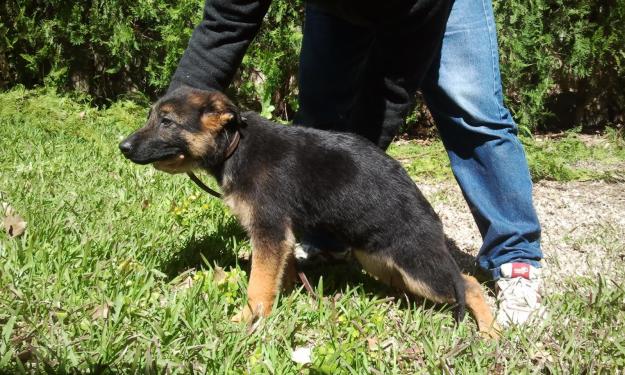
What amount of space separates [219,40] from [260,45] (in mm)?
4157

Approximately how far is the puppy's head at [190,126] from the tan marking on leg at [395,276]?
1.07 meters

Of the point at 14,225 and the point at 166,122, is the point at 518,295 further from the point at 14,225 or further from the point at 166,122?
the point at 14,225

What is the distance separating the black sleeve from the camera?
3131 millimetres

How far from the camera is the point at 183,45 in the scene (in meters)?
7.05

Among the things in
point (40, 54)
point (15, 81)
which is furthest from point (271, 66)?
point (15, 81)

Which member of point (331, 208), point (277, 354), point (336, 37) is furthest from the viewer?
point (336, 37)

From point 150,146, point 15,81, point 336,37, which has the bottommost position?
point 15,81

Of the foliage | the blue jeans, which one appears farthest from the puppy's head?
the foliage

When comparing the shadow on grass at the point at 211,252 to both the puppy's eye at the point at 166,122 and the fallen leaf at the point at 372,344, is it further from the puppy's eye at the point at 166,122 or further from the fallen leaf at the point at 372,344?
the fallen leaf at the point at 372,344

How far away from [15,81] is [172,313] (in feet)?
20.6

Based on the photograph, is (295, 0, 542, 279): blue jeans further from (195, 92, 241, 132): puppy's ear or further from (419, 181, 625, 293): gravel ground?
(195, 92, 241, 132): puppy's ear

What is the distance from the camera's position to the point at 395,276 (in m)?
3.36

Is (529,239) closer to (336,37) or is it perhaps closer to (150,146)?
(336,37)

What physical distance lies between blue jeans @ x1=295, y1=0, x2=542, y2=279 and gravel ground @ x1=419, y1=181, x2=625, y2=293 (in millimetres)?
470
